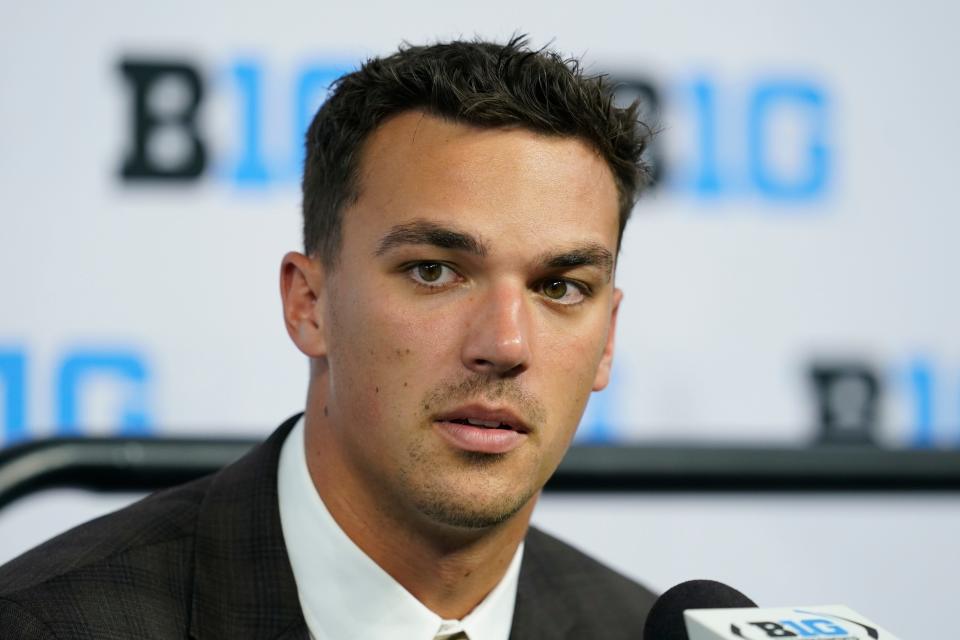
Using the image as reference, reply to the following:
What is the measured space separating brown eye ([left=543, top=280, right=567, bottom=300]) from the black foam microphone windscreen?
0.57m

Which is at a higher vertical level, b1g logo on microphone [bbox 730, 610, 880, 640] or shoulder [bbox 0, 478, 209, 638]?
b1g logo on microphone [bbox 730, 610, 880, 640]

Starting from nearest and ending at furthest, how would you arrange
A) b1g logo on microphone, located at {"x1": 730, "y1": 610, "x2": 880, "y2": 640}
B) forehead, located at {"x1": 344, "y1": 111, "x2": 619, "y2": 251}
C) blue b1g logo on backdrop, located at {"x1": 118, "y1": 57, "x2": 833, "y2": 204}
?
b1g logo on microphone, located at {"x1": 730, "y1": 610, "x2": 880, "y2": 640}
forehead, located at {"x1": 344, "y1": 111, "x2": 619, "y2": 251}
blue b1g logo on backdrop, located at {"x1": 118, "y1": 57, "x2": 833, "y2": 204}

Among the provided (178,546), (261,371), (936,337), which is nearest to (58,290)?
(261,371)

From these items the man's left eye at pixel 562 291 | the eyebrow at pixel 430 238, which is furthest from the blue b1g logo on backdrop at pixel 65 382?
the man's left eye at pixel 562 291

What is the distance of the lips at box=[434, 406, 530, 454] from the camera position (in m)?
1.79

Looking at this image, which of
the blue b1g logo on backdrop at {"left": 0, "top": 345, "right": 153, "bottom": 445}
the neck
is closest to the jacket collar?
the neck

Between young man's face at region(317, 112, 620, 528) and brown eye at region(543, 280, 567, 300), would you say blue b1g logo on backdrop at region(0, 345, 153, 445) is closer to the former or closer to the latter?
young man's face at region(317, 112, 620, 528)

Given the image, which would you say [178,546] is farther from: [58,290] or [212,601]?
[58,290]

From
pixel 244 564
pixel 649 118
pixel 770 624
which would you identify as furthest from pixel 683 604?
pixel 649 118

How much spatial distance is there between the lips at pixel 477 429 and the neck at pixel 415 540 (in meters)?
0.17

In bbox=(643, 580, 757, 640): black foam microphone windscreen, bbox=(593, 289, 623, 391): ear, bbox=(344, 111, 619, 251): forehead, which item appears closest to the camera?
bbox=(643, 580, 757, 640): black foam microphone windscreen

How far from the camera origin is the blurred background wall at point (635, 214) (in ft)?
11.1

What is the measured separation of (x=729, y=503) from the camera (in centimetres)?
360

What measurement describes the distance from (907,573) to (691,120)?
5.03 ft
